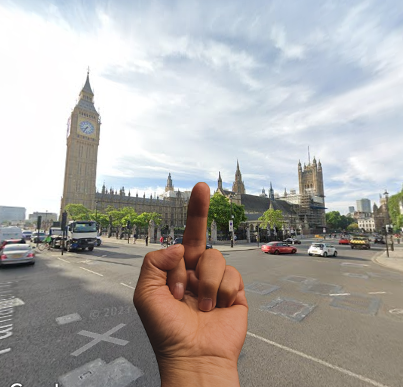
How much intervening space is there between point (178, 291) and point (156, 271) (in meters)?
0.24

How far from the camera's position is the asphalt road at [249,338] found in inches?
127

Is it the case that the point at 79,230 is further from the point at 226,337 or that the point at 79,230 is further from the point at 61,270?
the point at 226,337

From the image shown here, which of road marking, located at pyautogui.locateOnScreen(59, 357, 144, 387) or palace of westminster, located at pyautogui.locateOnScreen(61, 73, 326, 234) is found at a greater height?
palace of westminster, located at pyautogui.locateOnScreen(61, 73, 326, 234)

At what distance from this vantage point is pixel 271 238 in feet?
141

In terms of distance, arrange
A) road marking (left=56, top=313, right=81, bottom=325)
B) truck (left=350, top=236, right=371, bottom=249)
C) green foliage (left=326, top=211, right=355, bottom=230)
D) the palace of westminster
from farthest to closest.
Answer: green foliage (left=326, top=211, right=355, bottom=230) → the palace of westminster → truck (left=350, top=236, right=371, bottom=249) → road marking (left=56, top=313, right=81, bottom=325)

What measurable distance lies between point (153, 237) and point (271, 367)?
34190 millimetres

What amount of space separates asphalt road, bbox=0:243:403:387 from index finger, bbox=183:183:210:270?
255cm

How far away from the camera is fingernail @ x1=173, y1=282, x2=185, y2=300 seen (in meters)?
1.71

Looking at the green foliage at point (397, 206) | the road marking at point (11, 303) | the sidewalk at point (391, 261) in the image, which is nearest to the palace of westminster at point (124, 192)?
the green foliage at point (397, 206)

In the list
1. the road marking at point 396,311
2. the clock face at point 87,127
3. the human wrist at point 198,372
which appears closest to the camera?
the human wrist at point 198,372

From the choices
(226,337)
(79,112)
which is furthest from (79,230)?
(79,112)

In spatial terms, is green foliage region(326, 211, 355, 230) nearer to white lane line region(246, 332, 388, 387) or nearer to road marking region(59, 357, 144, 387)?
white lane line region(246, 332, 388, 387)

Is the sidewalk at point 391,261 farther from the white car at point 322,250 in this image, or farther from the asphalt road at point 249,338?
the asphalt road at point 249,338

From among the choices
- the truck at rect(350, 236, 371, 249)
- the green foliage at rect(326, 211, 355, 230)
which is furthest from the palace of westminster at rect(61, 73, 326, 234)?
the truck at rect(350, 236, 371, 249)
